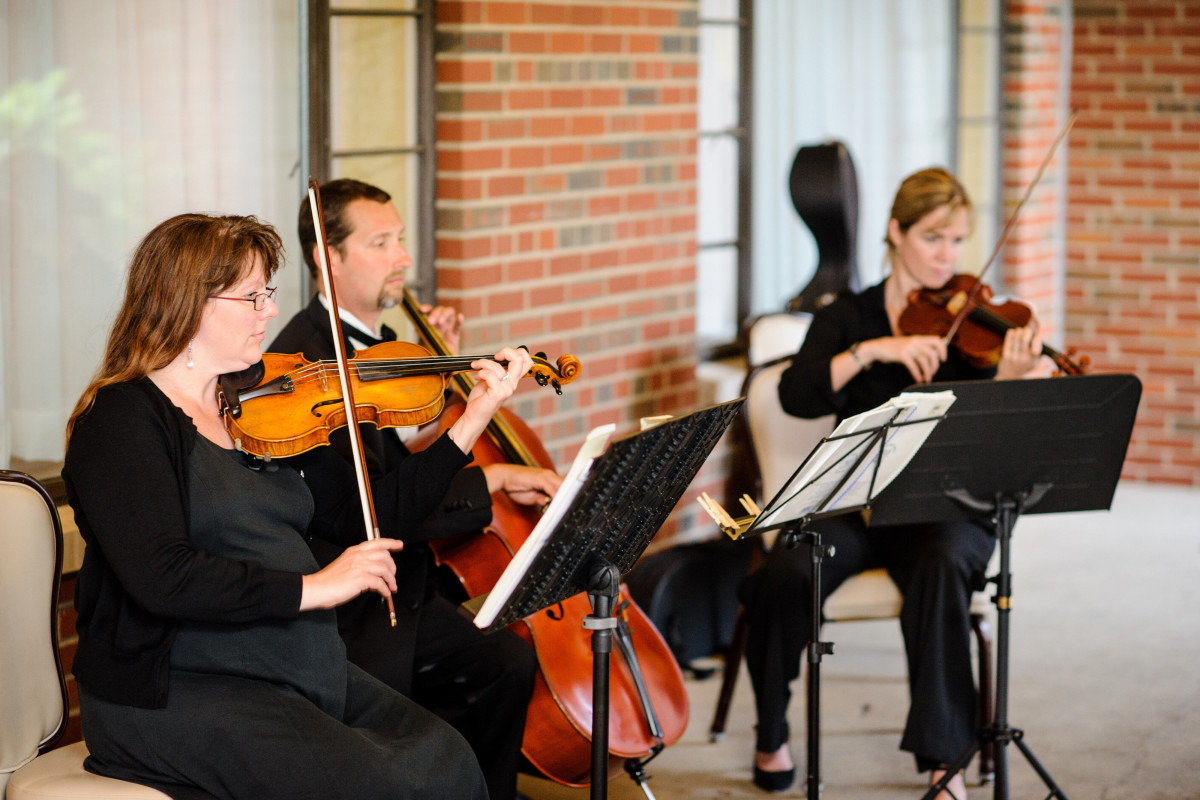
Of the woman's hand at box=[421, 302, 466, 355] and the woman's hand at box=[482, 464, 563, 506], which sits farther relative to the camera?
the woman's hand at box=[421, 302, 466, 355]

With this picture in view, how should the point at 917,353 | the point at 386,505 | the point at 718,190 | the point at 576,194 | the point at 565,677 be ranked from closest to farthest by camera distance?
the point at 386,505
the point at 565,677
the point at 917,353
the point at 576,194
the point at 718,190

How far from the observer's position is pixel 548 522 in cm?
175

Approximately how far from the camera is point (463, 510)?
7.79 ft

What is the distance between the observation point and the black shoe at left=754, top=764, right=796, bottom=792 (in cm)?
293

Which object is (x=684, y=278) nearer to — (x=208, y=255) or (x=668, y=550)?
(x=668, y=550)

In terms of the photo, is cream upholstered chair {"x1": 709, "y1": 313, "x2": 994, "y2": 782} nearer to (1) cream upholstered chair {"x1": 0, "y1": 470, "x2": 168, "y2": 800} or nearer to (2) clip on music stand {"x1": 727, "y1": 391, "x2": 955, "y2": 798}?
(2) clip on music stand {"x1": 727, "y1": 391, "x2": 955, "y2": 798}

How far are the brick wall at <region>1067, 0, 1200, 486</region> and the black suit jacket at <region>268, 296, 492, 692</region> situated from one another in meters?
4.02

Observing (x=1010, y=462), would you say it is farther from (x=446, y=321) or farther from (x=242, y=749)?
(x=242, y=749)

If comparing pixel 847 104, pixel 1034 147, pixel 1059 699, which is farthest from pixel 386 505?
pixel 1034 147

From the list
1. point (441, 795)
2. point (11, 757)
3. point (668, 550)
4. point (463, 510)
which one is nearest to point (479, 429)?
point (463, 510)

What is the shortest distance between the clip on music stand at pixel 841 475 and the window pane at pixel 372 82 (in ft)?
4.26

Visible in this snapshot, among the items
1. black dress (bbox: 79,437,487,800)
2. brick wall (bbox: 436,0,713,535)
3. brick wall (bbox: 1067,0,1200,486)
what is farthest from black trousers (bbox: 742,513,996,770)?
brick wall (bbox: 1067,0,1200,486)

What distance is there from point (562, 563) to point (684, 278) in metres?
2.16

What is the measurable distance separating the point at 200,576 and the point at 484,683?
781 millimetres
